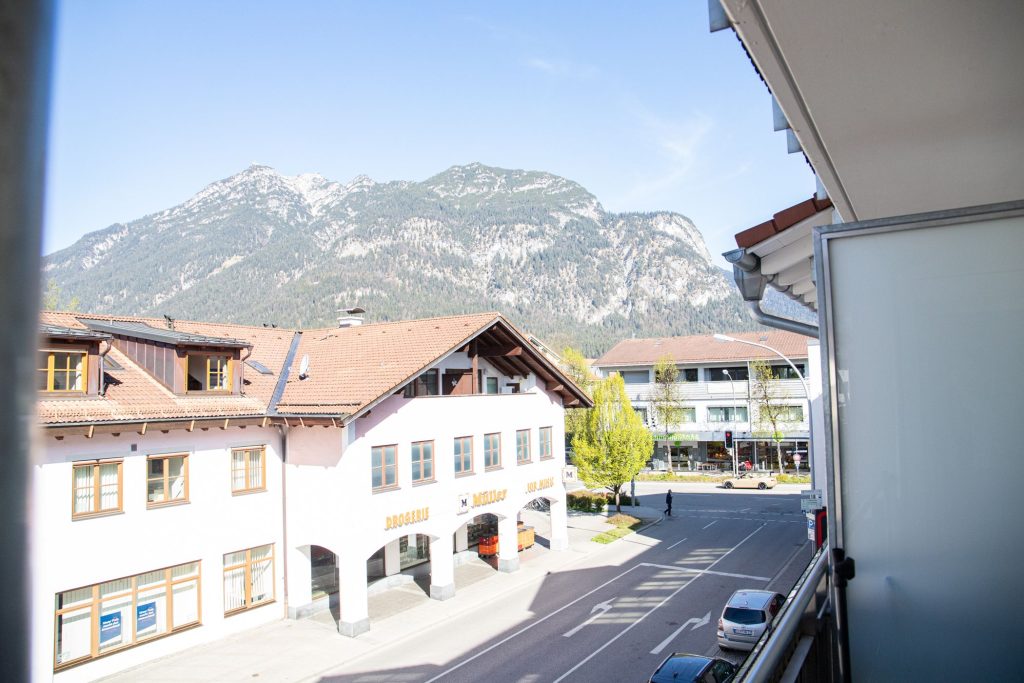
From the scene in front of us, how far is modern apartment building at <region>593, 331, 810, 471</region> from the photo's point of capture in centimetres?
5034

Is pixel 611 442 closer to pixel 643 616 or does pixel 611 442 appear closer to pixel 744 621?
pixel 643 616

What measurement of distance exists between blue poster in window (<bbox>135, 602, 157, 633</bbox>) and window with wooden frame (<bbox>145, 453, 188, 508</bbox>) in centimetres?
219

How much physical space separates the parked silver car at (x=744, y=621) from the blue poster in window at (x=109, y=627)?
13.2 m

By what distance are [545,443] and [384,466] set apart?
851cm

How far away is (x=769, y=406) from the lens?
4941 cm

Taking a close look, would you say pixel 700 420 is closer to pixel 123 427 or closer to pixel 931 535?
pixel 123 427

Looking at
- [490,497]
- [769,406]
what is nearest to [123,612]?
[490,497]

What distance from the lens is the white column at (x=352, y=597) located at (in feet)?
60.3

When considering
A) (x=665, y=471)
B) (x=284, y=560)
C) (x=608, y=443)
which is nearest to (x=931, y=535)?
(x=284, y=560)

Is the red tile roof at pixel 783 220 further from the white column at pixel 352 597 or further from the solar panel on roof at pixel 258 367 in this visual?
the solar panel on roof at pixel 258 367

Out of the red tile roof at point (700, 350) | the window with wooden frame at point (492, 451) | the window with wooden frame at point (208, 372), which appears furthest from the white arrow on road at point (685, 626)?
the red tile roof at point (700, 350)

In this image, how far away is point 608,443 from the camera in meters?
33.4

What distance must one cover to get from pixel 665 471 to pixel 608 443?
22.7 metres

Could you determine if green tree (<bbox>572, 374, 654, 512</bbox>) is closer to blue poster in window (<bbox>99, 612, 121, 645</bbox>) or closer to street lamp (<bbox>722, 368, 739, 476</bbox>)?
street lamp (<bbox>722, 368, 739, 476</bbox>)
